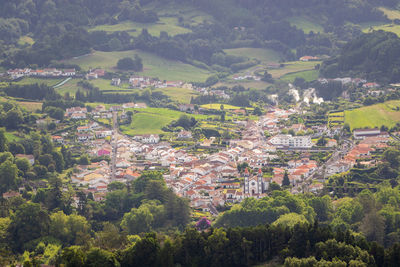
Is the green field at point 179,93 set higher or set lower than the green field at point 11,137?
higher

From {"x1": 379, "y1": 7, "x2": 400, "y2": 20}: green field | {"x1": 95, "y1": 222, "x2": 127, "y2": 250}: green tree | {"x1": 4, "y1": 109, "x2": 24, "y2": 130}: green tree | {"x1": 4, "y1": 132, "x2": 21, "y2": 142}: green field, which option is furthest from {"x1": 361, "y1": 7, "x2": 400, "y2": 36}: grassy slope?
{"x1": 95, "y1": 222, "x2": 127, "y2": 250}: green tree

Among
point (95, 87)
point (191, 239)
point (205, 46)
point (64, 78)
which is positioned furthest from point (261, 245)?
point (205, 46)

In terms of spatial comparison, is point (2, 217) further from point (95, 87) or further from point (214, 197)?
point (95, 87)

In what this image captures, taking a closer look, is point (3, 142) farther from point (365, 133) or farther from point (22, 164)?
point (365, 133)

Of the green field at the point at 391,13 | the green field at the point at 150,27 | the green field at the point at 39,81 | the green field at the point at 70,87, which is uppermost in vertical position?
the green field at the point at 391,13

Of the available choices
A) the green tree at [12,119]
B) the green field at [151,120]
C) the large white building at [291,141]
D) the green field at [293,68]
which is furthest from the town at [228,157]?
the green field at [293,68]

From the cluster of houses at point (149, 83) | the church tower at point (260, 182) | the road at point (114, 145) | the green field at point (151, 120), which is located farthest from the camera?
the cluster of houses at point (149, 83)

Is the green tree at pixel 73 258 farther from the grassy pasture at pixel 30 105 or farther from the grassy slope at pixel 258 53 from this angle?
the grassy slope at pixel 258 53

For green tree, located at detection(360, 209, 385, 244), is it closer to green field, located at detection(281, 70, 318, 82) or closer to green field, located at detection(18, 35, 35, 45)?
green field, located at detection(281, 70, 318, 82)
